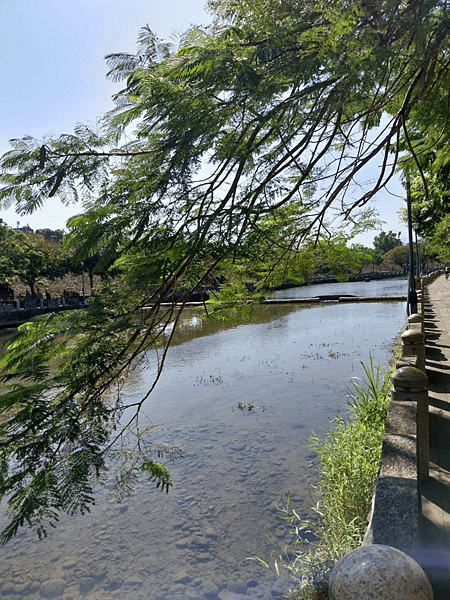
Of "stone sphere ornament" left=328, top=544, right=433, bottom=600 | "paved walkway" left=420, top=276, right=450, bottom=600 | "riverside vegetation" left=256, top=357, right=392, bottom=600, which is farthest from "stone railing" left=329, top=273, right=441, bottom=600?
"riverside vegetation" left=256, top=357, right=392, bottom=600

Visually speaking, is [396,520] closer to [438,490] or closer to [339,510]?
[438,490]

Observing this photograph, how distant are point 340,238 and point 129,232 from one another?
3.53 m

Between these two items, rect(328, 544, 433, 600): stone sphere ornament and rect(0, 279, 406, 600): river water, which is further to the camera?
rect(0, 279, 406, 600): river water

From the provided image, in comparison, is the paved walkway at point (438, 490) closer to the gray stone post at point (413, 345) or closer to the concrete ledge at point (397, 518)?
the concrete ledge at point (397, 518)

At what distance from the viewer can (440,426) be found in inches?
223

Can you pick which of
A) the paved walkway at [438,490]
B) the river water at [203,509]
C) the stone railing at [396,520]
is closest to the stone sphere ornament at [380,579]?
the stone railing at [396,520]

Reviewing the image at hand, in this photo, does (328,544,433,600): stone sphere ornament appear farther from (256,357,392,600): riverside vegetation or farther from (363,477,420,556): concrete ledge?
(256,357,392,600): riverside vegetation

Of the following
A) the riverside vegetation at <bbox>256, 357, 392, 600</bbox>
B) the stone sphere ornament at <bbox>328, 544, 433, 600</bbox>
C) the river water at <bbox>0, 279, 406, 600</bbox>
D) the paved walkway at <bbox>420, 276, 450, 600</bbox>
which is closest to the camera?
the stone sphere ornament at <bbox>328, 544, 433, 600</bbox>

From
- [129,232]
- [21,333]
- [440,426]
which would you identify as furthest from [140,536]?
[129,232]

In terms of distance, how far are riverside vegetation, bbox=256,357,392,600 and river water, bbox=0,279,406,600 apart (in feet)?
1.09

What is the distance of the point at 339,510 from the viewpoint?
18.9 feet

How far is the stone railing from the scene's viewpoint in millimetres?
1847

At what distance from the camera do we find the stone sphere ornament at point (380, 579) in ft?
5.98

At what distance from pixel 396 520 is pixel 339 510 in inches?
136
